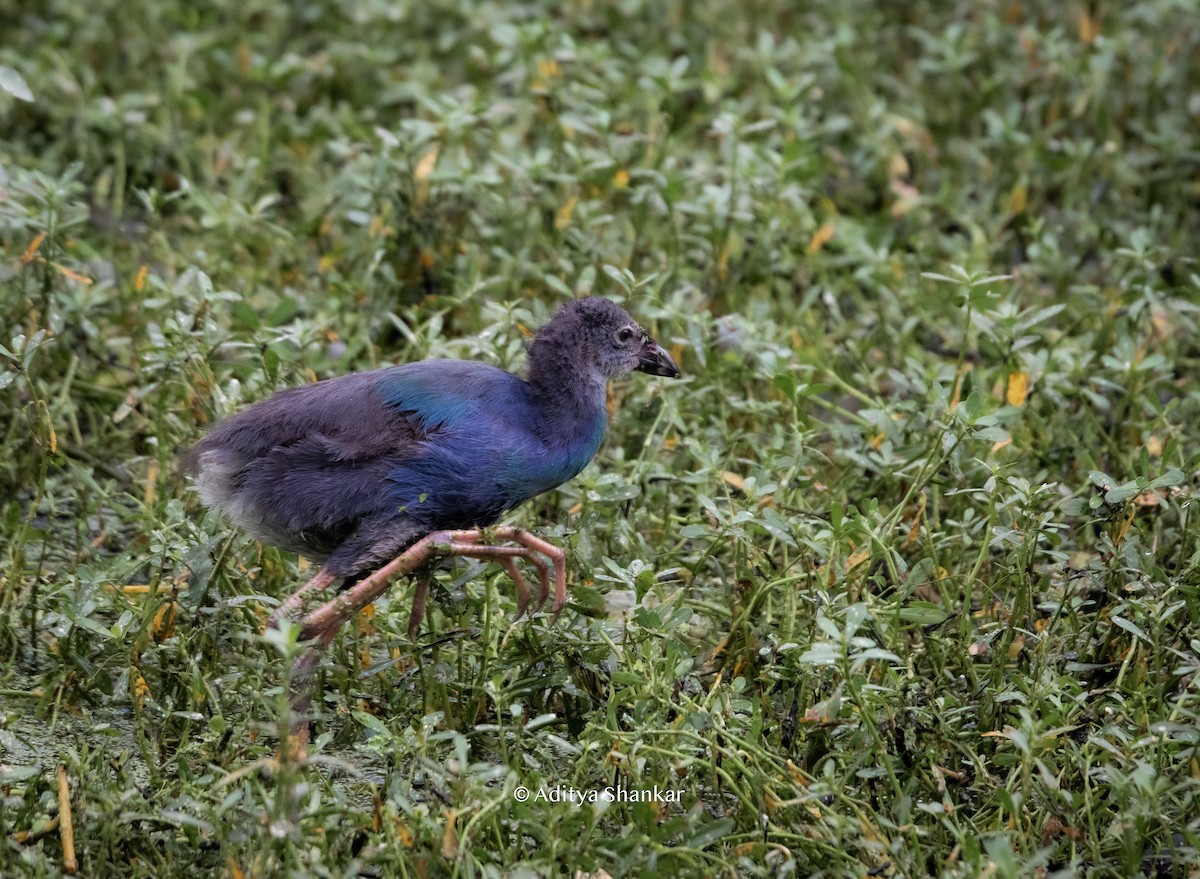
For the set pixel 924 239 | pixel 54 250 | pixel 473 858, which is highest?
pixel 54 250

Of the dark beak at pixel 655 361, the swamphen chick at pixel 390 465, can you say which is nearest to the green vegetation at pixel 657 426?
the swamphen chick at pixel 390 465

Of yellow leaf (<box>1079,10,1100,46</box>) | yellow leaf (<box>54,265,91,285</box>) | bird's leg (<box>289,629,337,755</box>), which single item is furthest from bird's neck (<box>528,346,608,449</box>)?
yellow leaf (<box>1079,10,1100,46</box>)

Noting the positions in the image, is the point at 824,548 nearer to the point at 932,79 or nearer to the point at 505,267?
the point at 505,267

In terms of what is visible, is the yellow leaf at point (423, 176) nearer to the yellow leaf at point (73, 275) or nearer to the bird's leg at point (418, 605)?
the yellow leaf at point (73, 275)

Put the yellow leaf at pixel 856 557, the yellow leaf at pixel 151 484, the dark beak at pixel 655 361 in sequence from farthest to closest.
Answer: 1. the yellow leaf at pixel 151 484
2. the dark beak at pixel 655 361
3. the yellow leaf at pixel 856 557

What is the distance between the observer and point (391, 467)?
387cm

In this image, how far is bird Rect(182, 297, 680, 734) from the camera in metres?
3.85

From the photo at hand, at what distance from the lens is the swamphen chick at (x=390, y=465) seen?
3854mm

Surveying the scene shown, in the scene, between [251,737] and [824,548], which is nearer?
[251,737]

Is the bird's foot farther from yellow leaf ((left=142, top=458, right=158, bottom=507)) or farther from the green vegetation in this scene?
yellow leaf ((left=142, top=458, right=158, bottom=507))

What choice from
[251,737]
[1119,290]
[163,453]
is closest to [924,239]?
[1119,290]

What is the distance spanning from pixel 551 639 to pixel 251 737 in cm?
72

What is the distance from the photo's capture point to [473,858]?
3170 mm

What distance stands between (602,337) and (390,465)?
0.72 meters
